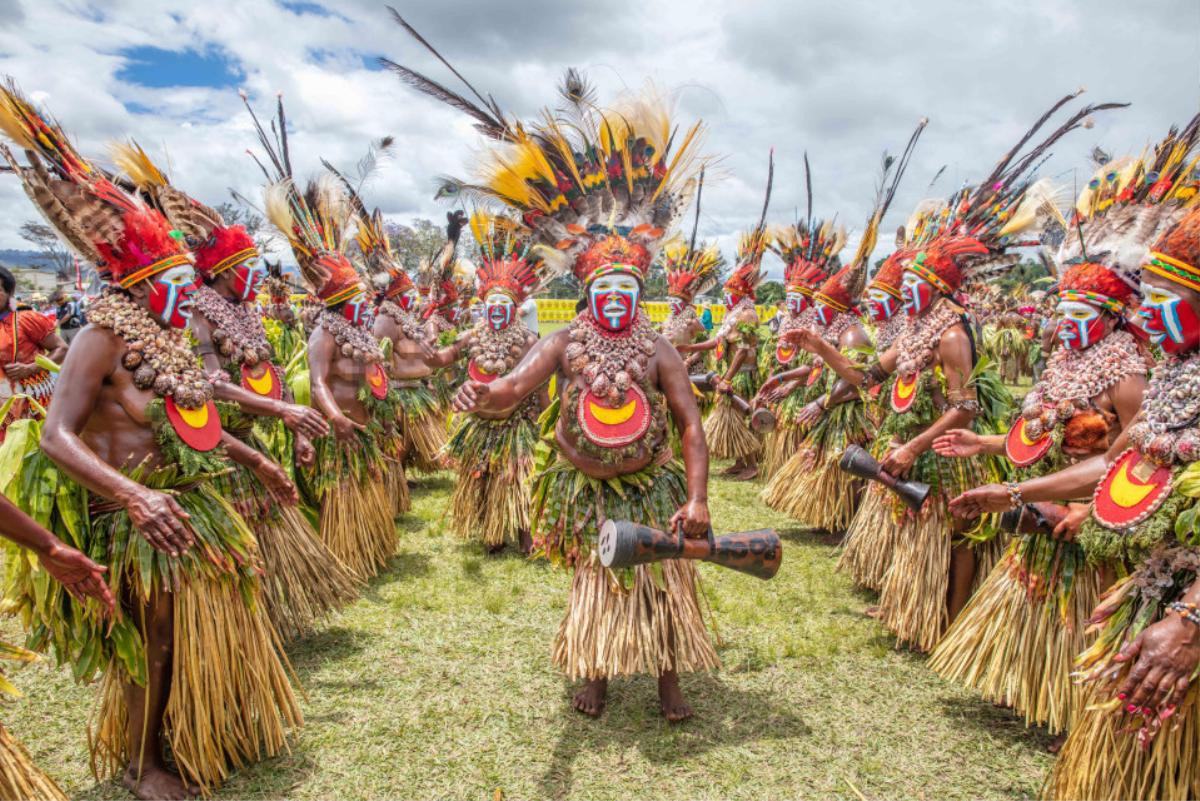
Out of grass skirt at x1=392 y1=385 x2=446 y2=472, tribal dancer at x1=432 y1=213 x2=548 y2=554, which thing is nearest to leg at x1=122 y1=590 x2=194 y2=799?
tribal dancer at x1=432 y1=213 x2=548 y2=554

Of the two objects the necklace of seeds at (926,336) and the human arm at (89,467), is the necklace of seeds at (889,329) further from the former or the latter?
the human arm at (89,467)

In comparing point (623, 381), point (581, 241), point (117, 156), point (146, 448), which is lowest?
point (146, 448)

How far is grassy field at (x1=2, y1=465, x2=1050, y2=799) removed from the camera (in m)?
3.03

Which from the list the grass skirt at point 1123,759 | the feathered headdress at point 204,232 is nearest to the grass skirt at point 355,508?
the feathered headdress at point 204,232

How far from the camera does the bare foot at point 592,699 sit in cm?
352

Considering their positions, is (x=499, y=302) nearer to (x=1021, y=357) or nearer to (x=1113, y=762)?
(x=1113, y=762)

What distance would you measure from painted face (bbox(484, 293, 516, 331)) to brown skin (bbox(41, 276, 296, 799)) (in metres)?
3.52

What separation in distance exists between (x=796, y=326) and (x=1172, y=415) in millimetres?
5396

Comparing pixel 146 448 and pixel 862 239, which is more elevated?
pixel 862 239

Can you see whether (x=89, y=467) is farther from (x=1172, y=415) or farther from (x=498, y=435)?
(x=498, y=435)

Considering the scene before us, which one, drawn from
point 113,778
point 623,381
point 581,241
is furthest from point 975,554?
point 113,778

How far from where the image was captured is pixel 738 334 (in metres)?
8.92

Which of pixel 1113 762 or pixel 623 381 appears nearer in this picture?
pixel 1113 762

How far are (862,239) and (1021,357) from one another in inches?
472
